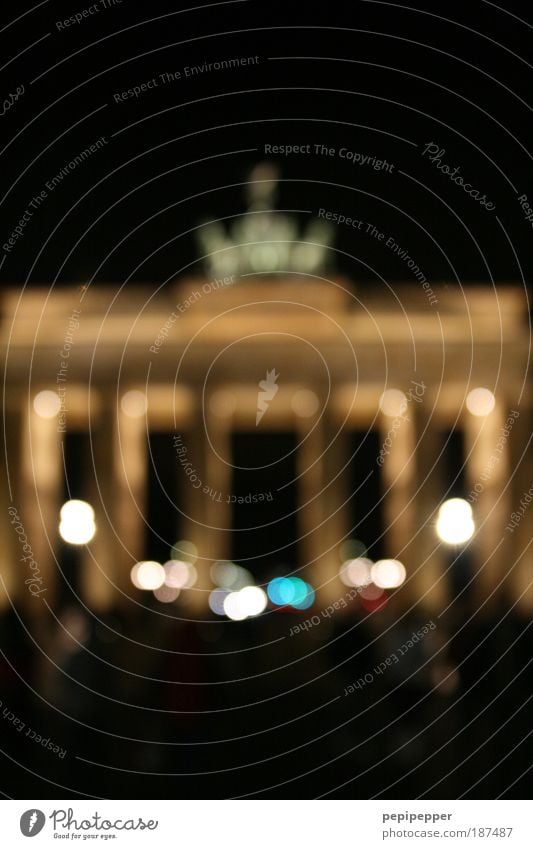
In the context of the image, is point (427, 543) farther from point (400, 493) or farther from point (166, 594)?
point (166, 594)

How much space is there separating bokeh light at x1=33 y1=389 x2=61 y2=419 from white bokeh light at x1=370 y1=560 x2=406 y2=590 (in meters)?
0.30

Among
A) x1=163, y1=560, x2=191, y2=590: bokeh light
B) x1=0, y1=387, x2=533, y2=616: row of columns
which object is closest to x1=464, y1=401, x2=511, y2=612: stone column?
x1=0, y1=387, x2=533, y2=616: row of columns

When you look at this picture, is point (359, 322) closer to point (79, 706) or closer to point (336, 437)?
point (336, 437)

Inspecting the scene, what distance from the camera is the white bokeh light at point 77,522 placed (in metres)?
0.75

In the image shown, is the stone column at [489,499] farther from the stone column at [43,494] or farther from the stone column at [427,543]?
the stone column at [43,494]

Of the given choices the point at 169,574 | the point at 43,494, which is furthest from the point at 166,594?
the point at 43,494

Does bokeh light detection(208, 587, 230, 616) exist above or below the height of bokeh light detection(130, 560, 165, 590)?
below

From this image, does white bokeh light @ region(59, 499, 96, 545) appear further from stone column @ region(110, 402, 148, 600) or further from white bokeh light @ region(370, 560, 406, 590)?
white bokeh light @ region(370, 560, 406, 590)

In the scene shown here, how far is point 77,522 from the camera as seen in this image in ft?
2.48

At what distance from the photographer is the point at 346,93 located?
790 millimetres

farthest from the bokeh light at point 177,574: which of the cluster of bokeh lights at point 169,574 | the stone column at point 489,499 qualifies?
the stone column at point 489,499

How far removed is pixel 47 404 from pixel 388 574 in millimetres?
317

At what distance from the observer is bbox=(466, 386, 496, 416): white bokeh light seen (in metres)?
0.76

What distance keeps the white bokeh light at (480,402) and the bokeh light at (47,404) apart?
0.34 m
